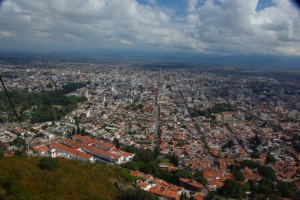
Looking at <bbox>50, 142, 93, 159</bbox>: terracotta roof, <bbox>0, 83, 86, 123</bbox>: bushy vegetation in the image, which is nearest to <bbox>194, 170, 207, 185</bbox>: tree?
<bbox>50, 142, 93, 159</bbox>: terracotta roof

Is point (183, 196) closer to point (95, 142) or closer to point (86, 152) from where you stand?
point (86, 152)

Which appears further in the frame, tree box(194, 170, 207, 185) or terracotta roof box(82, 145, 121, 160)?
terracotta roof box(82, 145, 121, 160)

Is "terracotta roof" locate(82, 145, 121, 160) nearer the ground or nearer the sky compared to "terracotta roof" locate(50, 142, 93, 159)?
nearer the ground

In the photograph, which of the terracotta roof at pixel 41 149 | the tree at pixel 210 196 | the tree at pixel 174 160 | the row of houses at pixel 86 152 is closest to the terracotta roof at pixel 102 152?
the row of houses at pixel 86 152

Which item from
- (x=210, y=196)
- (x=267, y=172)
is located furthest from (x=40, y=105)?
(x=267, y=172)

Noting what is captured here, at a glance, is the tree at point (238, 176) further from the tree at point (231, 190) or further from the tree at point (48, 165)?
the tree at point (48, 165)

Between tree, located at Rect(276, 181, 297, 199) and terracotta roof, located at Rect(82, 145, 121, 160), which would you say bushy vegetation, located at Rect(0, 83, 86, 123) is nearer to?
terracotta roof, located at Rect(82, 145, 121, 160)
